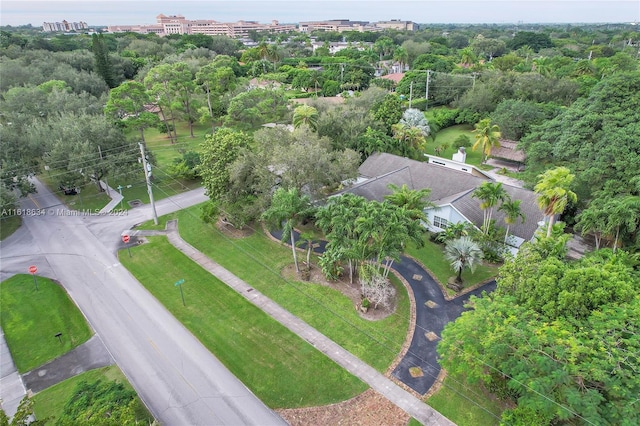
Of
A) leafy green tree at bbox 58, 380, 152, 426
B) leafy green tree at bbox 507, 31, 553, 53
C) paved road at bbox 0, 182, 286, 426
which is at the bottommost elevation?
paved road at bbox 0, 182, 286, 426

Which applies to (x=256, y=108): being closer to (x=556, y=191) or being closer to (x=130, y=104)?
(x=130, y=104)

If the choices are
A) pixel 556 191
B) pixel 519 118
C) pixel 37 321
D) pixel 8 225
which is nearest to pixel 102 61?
pixel 8 225

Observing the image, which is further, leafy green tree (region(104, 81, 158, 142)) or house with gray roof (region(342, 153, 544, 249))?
leafy green tree (region(104, 81, 158, 142))

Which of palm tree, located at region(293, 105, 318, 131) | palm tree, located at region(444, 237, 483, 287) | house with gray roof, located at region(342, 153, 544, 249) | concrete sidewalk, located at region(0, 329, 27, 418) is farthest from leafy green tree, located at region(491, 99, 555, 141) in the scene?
concrete sidewalk, located at region(0, 329, 27, 418)

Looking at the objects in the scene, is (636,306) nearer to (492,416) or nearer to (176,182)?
(492,416)

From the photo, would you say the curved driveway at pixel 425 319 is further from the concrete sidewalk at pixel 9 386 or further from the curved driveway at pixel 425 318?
the concrete sidewalk at pixel 9 386

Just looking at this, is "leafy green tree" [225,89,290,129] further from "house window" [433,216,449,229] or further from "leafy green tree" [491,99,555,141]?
"house window" [433,216,449,229]

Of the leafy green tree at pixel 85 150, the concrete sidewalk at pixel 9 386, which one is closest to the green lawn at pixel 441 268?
the concrete sidewalk at pixel 9 386

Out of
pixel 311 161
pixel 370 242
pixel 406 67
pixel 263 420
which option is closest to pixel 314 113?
pixel 311 161
